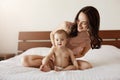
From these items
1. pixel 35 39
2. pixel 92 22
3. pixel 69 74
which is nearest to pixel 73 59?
pixel 69 74

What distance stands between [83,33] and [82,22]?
3.6 inches

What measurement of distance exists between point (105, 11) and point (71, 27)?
117 cm

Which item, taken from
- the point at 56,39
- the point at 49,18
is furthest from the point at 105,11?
the point at 56,39

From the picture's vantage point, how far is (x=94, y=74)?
54.7 inches

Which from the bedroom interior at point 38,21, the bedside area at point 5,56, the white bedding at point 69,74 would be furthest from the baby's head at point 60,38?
the bedside area at point 5,56

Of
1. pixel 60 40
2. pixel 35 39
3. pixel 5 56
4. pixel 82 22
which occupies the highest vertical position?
pixel 82 22

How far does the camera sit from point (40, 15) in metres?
2.87

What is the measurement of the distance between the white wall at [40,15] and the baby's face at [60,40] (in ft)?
4.25

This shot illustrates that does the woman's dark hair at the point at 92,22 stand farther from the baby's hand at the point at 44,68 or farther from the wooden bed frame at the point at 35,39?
the wooden bed frame at the point at 35,39

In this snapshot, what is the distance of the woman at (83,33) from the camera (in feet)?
5.47

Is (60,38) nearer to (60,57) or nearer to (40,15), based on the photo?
(60,57)

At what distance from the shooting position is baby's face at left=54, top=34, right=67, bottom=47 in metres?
1.54

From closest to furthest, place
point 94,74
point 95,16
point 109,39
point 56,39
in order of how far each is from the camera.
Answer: point 94,74, point 56,39, point 95,16, point 109,39

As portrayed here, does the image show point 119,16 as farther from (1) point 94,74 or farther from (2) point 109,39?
(1) point 94,74
